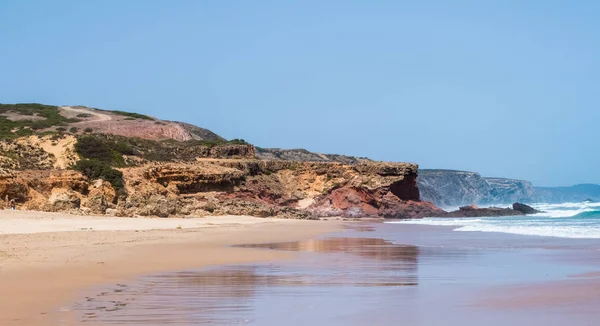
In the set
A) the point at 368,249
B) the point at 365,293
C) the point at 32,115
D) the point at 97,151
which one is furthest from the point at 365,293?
the point at 32,115

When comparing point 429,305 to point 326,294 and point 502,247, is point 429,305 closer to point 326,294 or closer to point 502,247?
point 326,294

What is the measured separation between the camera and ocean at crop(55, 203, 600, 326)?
7828 mm

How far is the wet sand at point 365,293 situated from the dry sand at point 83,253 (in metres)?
0.55

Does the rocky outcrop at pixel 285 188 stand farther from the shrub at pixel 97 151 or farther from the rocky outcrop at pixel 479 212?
the shrub at pixel 97 151

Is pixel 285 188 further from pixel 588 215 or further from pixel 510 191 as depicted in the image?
pixel 510 191

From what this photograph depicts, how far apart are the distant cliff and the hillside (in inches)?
3137

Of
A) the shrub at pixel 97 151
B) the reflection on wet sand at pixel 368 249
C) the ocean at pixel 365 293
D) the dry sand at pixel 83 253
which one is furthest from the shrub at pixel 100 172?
the ocean at pixel 365 293

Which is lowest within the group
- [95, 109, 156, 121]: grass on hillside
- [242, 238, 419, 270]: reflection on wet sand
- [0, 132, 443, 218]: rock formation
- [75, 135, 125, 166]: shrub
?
[242, 238, 419, 270]: reflection on wet sand

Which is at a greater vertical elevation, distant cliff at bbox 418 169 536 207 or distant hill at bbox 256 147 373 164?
distant hill at bbox 256 147 373 164

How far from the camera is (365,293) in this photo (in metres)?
9.85

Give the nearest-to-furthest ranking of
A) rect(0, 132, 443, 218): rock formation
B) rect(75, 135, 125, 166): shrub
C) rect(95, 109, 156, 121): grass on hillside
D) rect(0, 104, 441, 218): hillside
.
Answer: rect(0, 132, 443, 218): rock formation < rect(0, 104, 441, 218): hillside < rect(75, 135, 125, 166): shrub < rect(95, 109, 156, 121): grass on hillside

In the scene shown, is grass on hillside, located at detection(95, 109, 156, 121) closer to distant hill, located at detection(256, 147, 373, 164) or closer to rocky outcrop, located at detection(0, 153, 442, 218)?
distant hill, located at detection(256, 147, 373, 164)

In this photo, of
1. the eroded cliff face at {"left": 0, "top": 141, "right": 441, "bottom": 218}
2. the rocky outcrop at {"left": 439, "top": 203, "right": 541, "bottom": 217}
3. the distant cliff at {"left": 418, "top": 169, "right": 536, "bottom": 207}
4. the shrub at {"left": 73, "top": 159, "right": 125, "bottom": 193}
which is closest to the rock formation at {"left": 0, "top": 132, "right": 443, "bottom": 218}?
the eroded cliff face at {"left": 0, "top": 141, "right": 441, "bottom": 218}

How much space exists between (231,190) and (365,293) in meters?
37.6
